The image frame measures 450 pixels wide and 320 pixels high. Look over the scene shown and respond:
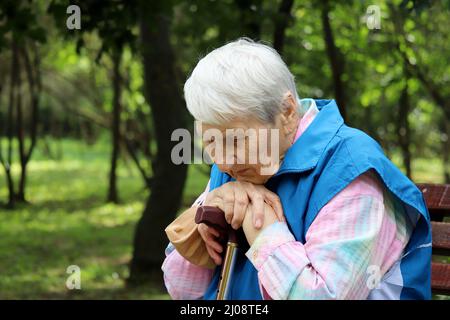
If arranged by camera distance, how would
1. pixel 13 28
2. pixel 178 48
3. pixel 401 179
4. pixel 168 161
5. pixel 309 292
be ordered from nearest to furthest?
pixel 309 292, pixel 401 179, pixel 13 28, pixel 168 161, pixel 178 48

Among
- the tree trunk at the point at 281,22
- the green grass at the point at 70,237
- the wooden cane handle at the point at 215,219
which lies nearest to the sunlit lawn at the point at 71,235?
the green grass at the point at 70,237

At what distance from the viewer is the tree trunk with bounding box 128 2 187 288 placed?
6961 millimetres

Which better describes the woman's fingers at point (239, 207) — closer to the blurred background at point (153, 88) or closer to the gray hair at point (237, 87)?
the gray hair at point (237, 87)

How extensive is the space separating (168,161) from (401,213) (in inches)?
201

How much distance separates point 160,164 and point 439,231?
4872mm

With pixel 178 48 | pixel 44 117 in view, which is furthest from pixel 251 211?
pixel 44 117

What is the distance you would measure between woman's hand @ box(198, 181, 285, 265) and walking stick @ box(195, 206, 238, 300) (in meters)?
0.03

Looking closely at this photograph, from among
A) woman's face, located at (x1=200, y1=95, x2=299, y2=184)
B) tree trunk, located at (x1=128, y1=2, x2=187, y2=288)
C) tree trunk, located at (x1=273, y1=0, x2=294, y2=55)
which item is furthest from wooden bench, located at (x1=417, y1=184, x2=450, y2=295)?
tree trunk, located at (x1=128, y1=2, x2=187, y2=288)

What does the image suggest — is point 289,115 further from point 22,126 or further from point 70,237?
point 22,126

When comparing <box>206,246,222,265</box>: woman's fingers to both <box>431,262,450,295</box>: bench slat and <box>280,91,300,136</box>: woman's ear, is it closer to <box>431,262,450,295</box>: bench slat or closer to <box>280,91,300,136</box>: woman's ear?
<box>280,91,300,136</box>: woman's ear

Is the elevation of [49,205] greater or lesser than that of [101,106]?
lesser

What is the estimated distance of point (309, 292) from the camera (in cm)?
179
